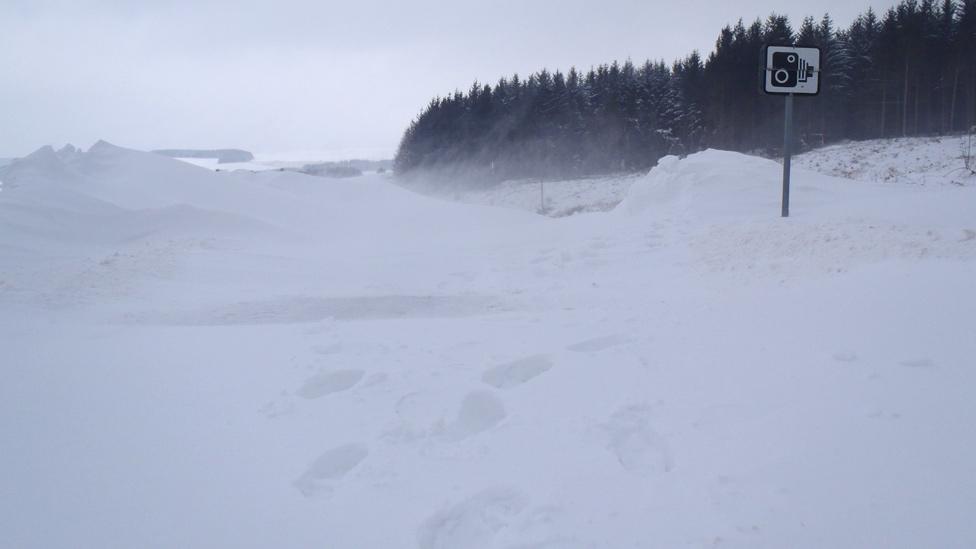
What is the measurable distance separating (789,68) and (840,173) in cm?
2035

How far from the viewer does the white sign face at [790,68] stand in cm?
900

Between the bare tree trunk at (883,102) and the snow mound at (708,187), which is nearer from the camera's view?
the snow mound at (708,187)

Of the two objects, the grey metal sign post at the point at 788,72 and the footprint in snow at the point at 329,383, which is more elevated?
the grey metal sign post at the point at 788,72

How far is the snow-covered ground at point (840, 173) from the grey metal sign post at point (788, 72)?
678cm

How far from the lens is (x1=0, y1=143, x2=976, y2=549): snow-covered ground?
308 cm

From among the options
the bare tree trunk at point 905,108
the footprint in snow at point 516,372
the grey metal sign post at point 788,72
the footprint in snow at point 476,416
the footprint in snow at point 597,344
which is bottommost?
the footprint in snow at point 476,416

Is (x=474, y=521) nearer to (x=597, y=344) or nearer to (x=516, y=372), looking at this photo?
(x=516, y=372)

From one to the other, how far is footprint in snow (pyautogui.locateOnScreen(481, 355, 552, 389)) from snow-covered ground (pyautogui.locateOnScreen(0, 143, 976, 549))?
3 centimetres

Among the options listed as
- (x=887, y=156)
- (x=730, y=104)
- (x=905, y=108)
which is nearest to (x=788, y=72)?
(x=887, y=156)

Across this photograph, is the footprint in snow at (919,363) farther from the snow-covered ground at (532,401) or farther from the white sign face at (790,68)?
the white sign face at (790,68)

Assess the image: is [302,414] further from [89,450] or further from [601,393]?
[601,393]

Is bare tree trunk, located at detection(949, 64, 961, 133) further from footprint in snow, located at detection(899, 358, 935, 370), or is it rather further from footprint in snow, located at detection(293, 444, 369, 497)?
footprint in snow, located at detection(293, 444, 369, 497)

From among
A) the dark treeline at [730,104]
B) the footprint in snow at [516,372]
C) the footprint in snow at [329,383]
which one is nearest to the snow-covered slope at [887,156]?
the dark treeline at [730,104]

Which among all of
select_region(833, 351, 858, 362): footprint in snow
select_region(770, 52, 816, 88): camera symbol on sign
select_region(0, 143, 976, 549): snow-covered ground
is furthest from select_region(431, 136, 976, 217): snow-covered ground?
select_region(833, 351, 858, 362): footprint in snow
